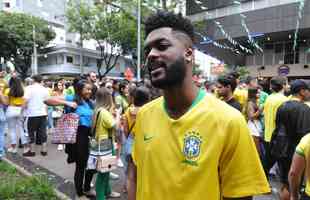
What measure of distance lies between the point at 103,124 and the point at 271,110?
116 inches

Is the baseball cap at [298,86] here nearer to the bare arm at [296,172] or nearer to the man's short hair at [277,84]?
the man's short hair at [277,84]

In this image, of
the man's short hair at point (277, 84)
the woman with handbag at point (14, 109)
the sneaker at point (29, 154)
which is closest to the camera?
the man's short hair at point (277, 84)

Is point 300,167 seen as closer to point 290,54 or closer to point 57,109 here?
point 57,109

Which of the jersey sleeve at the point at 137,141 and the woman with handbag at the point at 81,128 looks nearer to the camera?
the jersey sleeve at the point at 137,141

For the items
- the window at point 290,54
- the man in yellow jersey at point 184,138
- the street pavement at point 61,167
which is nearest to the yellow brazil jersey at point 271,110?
the street pavement at point 61,167

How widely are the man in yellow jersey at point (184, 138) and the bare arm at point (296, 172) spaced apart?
1064 millimetres

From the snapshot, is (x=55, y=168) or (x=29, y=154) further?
(x=29, y=154)

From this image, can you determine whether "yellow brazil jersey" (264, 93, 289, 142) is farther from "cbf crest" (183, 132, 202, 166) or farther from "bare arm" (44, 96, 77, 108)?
"cbf crest" (183, 132, 202, 166)

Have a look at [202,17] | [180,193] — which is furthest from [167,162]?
[202,17]

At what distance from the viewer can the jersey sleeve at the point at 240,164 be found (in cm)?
152

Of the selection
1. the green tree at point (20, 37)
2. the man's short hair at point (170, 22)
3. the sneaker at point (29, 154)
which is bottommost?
the sneaker at point (29, 154)

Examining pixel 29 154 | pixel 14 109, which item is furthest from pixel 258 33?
pixel 29 154

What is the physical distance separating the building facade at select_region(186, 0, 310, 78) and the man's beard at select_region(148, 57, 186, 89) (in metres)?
26.7

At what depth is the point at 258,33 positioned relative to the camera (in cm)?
3062
